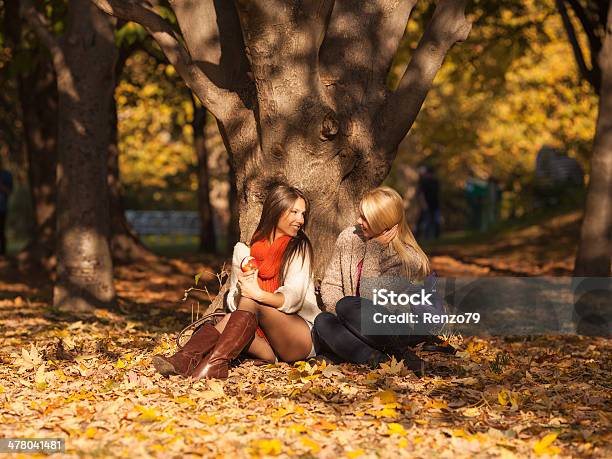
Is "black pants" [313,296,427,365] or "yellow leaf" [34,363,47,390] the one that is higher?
"black pants" [313,296,427,365]

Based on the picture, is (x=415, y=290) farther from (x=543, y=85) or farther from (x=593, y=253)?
(x=543, y=85)

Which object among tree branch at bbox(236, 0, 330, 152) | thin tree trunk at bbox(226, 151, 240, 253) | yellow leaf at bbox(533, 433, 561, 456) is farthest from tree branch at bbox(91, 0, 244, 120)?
yellow leaf at bbox(533, 433, 561, 456)

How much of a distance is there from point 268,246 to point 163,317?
14.5 ft

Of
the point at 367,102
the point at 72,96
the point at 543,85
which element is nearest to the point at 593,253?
the point at 367,102

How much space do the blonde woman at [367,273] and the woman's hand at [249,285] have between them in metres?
0.50

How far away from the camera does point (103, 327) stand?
977 centimetres

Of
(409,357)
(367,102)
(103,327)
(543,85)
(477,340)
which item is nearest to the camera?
(409,357)

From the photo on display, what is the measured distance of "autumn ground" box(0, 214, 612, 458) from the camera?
504cm

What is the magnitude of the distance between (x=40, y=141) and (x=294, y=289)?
9689 mm

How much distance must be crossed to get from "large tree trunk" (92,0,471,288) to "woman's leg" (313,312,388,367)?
3.36 feet

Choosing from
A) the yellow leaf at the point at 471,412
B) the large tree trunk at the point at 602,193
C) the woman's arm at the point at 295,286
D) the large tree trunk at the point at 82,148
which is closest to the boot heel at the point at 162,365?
the woman's arm at the point at 295,286

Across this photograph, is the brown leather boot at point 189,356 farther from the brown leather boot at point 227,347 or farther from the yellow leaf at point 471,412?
the yellow leaf at point 471,412

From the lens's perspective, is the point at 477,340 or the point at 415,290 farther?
the point at 477,340

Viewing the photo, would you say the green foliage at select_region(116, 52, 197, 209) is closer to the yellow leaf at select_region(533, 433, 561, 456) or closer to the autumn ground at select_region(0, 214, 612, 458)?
the autumn ground at select_region(0, 214, 612, 458)
